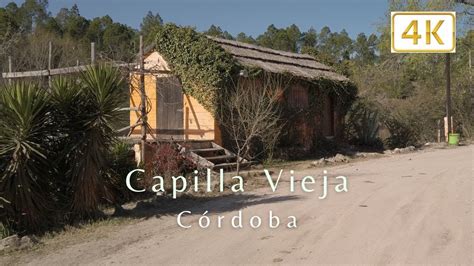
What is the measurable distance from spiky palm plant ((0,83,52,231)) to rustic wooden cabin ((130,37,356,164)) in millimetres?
7094

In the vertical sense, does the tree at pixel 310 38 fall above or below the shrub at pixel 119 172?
above

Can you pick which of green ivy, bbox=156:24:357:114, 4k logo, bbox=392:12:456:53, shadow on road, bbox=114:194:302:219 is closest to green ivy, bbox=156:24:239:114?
green ivy, bbox=156:24:357:114

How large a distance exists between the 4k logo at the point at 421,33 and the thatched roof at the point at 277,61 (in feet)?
32.4

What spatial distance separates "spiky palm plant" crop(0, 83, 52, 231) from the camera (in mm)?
8211

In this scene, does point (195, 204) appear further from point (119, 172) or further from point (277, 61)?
point (277, 61)

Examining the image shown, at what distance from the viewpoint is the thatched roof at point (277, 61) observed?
18.8m

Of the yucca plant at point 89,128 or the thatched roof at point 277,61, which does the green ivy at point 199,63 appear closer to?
the thatched roof at point 277,61

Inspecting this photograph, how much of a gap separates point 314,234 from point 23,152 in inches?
182

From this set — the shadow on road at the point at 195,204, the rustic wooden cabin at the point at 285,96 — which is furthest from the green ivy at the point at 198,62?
the shadow on road at the point at 195,204

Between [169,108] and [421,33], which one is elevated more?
[421,33]

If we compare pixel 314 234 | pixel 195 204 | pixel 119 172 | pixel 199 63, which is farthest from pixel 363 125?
pixel 314 234

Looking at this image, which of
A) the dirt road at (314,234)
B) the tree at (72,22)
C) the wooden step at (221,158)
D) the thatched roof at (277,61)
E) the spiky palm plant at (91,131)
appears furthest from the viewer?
the tree at (72,22)

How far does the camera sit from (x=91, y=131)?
8.84 meters

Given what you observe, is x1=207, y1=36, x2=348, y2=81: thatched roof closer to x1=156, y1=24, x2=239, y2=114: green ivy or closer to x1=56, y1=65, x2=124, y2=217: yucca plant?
x1=156, y1=24, x2=239, y2=114: green ivy
